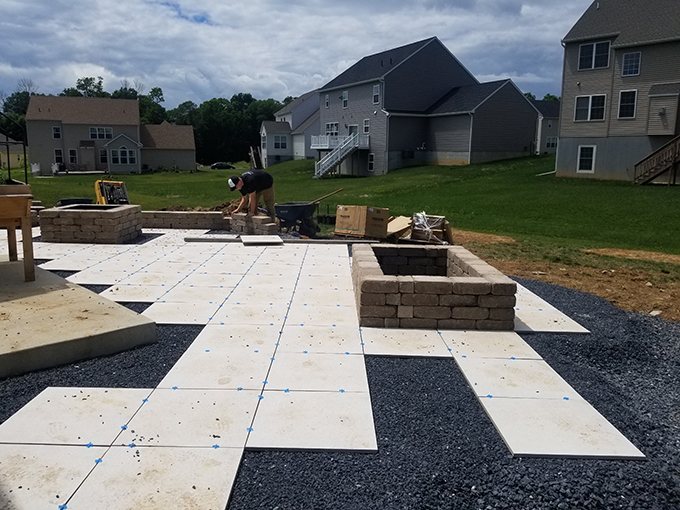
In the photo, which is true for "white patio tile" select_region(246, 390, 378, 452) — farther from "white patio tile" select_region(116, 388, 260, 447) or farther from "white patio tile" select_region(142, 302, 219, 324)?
"white patio tile" select_region(142, 302, 219, 324)

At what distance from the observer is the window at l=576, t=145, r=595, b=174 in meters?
28.0

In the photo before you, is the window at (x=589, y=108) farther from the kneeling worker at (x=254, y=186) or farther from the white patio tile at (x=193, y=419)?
the white patio tile at (x=193, y=419)

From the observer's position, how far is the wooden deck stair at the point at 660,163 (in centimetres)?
2395

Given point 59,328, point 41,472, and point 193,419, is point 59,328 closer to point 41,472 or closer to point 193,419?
point 193,419

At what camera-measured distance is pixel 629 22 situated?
1047 inches

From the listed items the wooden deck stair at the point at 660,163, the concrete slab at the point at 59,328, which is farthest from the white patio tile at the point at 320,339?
the wooden deck stair at the point at 660,163

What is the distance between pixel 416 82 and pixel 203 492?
4000cm

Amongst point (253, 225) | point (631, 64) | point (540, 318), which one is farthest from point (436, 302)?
point (631, 64)

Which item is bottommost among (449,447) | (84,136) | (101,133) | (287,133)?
(449,447)

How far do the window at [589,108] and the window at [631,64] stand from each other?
150cm

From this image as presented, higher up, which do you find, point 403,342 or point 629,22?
point 629,22

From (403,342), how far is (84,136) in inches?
2128

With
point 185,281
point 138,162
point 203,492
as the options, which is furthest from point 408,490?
point 138,162

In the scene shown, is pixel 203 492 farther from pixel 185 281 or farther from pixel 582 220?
pixel 582 220
